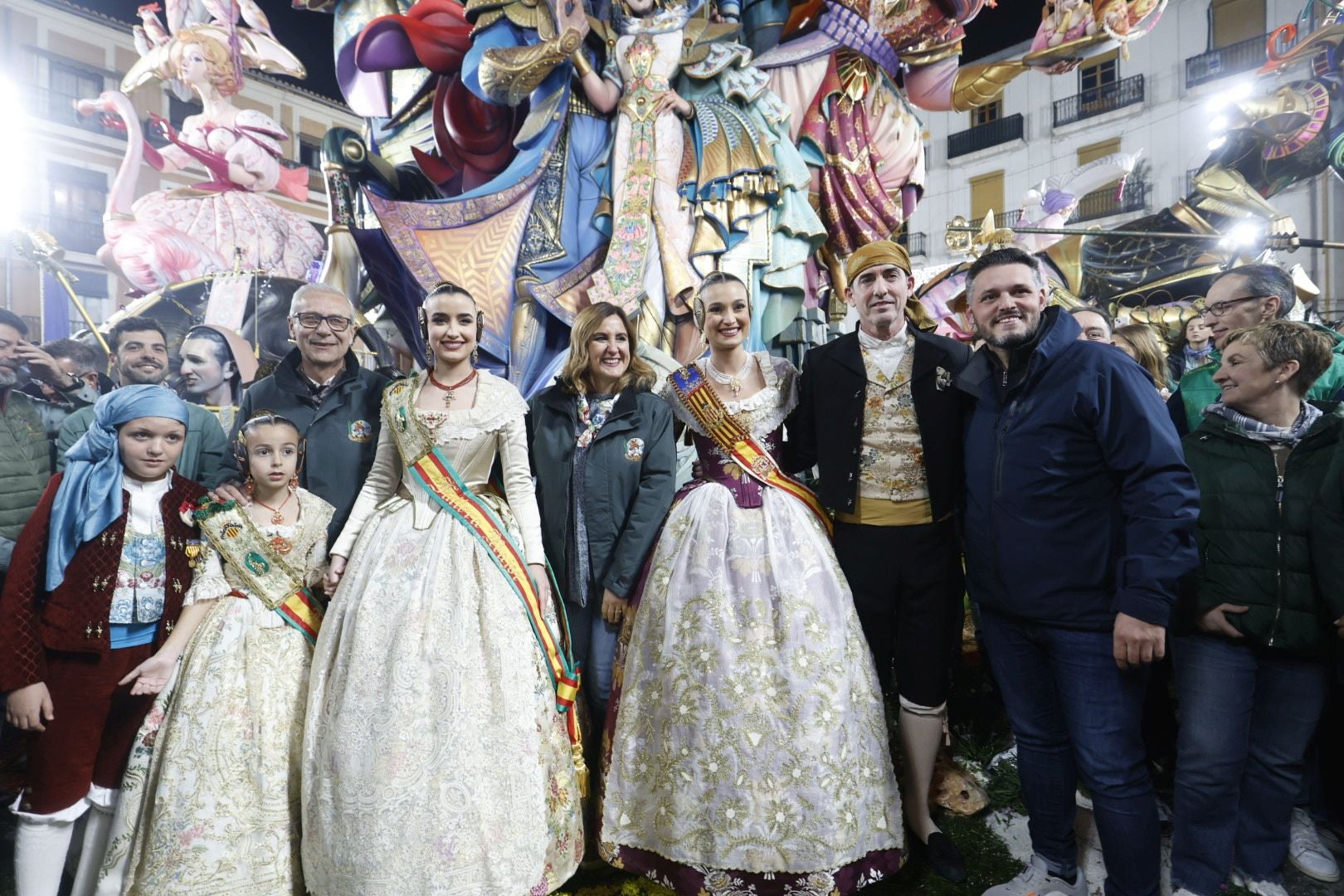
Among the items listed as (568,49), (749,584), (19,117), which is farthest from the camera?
(19,117)

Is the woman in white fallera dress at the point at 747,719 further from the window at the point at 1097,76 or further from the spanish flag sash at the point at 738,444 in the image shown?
the window at the point at 1097,76

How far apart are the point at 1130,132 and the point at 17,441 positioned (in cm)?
1269

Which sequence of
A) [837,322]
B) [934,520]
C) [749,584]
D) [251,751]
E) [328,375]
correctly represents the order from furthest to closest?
1. [837,322]
2. [328,375]
3. [934,520]
4. [749,584]
5. [251,751]

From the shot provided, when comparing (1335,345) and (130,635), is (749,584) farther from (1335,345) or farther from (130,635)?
(1335,345)

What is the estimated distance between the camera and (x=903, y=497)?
2512 millimetres

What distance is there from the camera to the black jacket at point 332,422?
2.67 m

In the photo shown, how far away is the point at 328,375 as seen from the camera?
2789 millimetres

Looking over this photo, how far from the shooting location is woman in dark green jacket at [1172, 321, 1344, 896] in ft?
7.09

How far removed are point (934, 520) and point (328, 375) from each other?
2.39m

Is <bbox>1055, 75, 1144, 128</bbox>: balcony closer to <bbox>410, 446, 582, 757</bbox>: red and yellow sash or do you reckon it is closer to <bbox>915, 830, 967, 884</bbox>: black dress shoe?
<bbox>915, 830, 967, 884</bbox>: black dress shoe

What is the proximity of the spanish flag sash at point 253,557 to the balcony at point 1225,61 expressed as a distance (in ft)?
39.9

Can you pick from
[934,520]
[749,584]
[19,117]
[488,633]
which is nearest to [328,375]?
[488,633]

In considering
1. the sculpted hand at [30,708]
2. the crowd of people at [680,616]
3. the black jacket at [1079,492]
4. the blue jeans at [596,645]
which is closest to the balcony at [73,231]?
the crowd of people at [680,616]

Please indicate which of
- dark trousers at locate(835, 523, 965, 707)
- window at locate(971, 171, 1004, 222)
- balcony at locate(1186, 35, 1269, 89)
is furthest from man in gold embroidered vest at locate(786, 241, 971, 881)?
window at locate(971, 171, 1004, 222)
